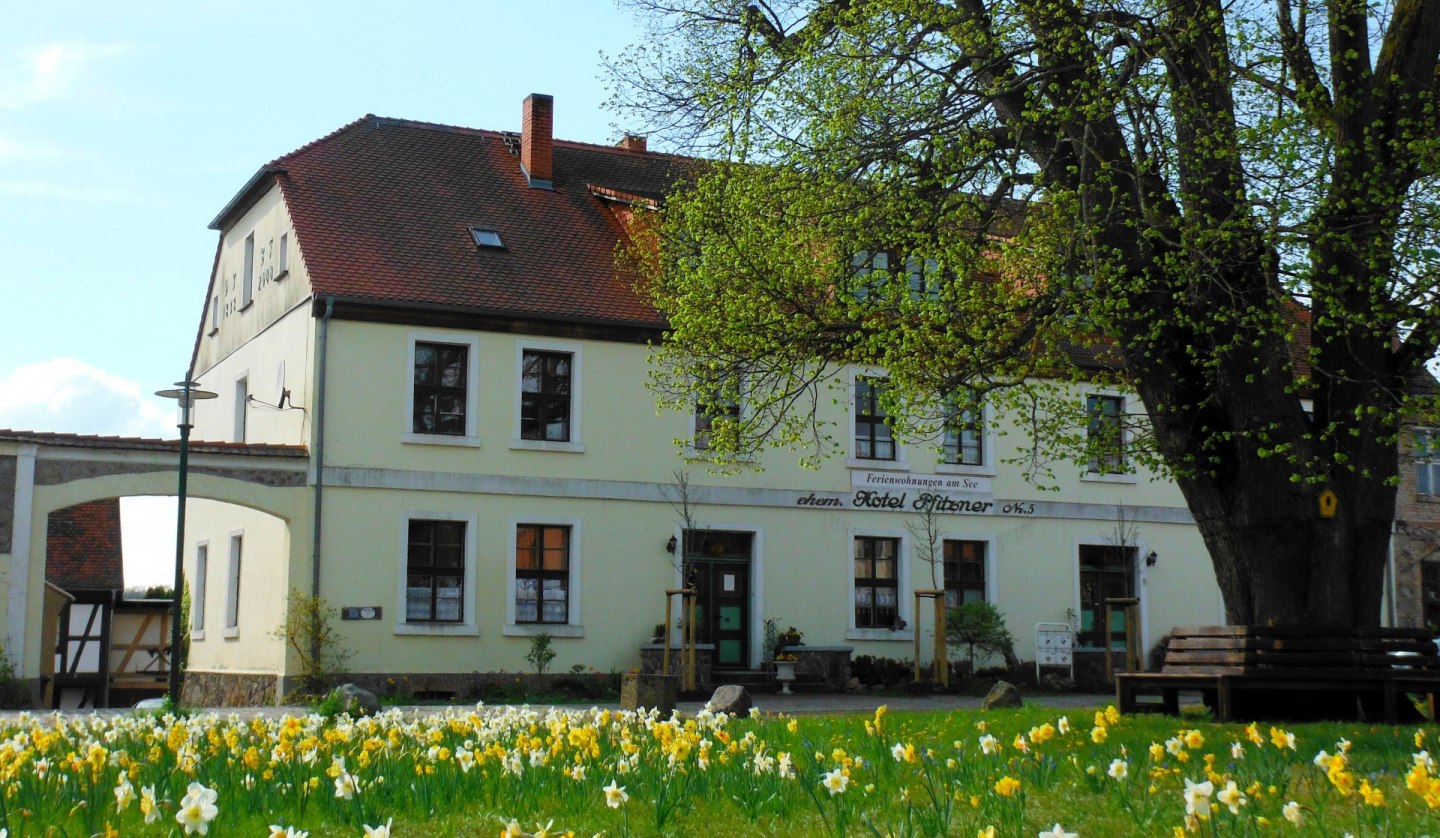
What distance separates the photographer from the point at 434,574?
25891mm

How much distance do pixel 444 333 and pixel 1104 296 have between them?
45.5 ft

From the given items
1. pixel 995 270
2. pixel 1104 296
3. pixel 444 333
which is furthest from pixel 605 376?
pixel 1104 296

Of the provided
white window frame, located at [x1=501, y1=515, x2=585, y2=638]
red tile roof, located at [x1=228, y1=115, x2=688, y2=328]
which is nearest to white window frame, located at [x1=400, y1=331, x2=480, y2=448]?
red tile roof, located at [x1=228, y1=115, x2=688, y2=328]

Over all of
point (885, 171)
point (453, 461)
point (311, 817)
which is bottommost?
point (311, 817)

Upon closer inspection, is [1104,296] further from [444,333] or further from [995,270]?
[444,333]

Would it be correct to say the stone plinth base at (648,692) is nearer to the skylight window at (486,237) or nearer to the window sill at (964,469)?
the skylight window at (486,237)

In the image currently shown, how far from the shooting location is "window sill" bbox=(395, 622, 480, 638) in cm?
2523

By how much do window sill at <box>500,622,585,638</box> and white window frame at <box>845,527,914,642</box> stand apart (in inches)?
204

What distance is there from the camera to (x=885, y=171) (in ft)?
52.7

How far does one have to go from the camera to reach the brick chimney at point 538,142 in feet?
101

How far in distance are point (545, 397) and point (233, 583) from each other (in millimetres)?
6554

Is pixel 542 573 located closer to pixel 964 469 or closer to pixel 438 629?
pixel 438 629

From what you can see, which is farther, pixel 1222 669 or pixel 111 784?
pixel 1222 669

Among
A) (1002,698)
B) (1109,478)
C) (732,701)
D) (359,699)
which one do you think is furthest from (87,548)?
(1002,698)
